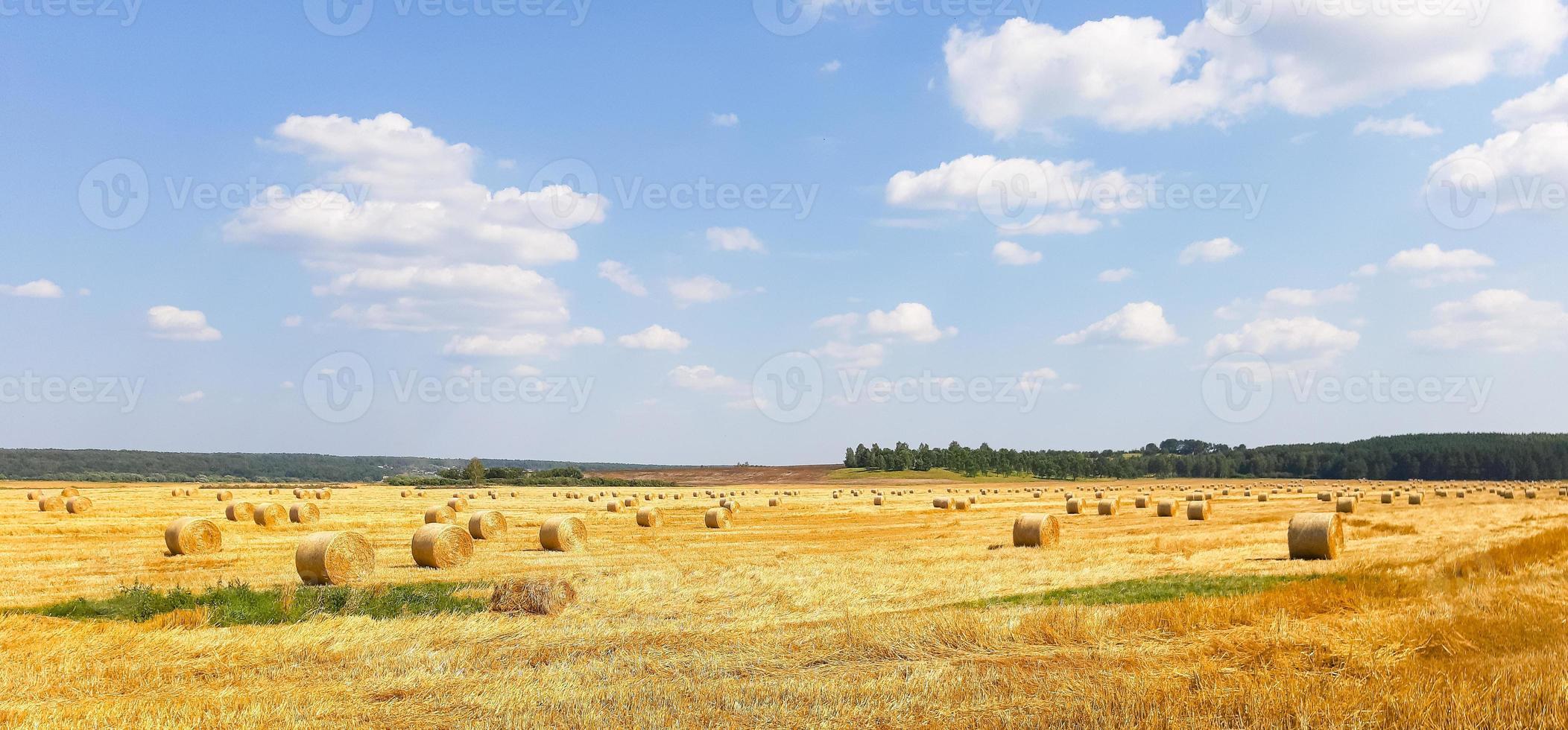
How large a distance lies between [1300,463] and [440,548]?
16410 cm

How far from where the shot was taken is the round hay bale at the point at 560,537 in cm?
2734

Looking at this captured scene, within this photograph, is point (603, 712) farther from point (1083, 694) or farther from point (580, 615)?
point (580, 615)

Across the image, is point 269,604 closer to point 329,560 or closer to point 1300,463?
point 329,560

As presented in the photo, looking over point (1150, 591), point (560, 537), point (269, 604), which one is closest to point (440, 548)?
point (560, 537)

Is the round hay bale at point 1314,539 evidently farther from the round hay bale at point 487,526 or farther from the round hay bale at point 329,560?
the round hay bale at point 487,526

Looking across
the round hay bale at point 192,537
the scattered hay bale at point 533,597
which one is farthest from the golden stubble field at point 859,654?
the round hay bale at point 192,537

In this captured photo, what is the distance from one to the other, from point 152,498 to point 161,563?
43080 mm

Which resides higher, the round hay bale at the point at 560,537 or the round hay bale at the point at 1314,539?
the round hay bale at the point at 1314,539

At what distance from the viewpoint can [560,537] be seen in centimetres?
2728

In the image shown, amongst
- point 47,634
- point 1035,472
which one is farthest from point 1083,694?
point 1035,472

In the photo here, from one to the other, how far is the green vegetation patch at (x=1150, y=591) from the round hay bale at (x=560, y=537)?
14.8 m

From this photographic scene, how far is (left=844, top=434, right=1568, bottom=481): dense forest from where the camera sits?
140 meters

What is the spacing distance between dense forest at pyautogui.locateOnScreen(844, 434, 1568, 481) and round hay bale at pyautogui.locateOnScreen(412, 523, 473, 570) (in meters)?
118

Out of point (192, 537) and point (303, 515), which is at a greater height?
point (192, 537)
